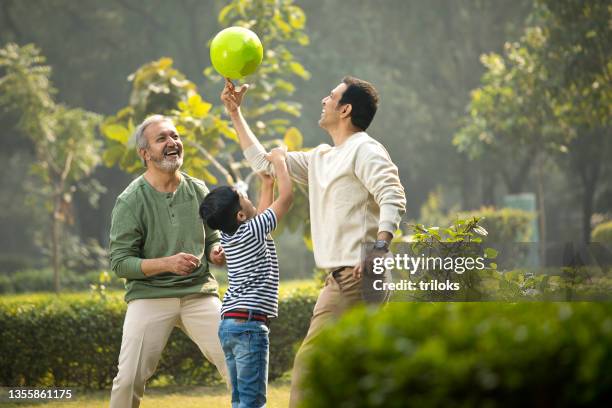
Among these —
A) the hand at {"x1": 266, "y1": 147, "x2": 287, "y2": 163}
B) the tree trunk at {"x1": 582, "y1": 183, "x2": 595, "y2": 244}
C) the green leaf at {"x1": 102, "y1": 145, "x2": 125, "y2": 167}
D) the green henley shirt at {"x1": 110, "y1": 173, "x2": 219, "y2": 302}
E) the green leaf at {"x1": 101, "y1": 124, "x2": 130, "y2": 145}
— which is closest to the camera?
the hand at {"x1": 266, "y1": 147, "x2": 287, "y2": 163}

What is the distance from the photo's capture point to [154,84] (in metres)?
11.3

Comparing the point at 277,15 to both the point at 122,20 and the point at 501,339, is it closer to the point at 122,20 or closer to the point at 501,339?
the point at 501,339

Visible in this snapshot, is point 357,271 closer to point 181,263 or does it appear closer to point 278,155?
point 278,155

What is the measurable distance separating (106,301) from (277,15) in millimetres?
4143

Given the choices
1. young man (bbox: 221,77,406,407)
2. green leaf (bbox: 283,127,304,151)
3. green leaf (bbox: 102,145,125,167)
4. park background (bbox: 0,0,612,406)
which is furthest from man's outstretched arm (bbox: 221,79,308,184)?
green leaf (bbox: 283,127,304,151)

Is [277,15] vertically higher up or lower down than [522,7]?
lower down

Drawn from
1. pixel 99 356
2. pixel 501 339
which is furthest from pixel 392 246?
pixel 99 356

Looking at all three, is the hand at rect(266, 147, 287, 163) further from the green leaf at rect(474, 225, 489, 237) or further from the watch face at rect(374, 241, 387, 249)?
the green leaf at rect(474, 225, 489, 237)

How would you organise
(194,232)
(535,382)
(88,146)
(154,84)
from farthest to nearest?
(88,146) → (154,84) → (194,232) → (535,382)

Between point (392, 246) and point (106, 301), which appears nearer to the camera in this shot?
point (392, 246)

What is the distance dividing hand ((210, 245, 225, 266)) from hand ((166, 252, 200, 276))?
0.58 ft

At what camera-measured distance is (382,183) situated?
5188 mm

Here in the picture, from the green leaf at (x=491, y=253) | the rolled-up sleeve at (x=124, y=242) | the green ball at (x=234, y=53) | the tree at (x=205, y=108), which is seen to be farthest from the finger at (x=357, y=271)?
the tree at (x=205, y=108)

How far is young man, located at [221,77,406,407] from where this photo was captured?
5195mm
